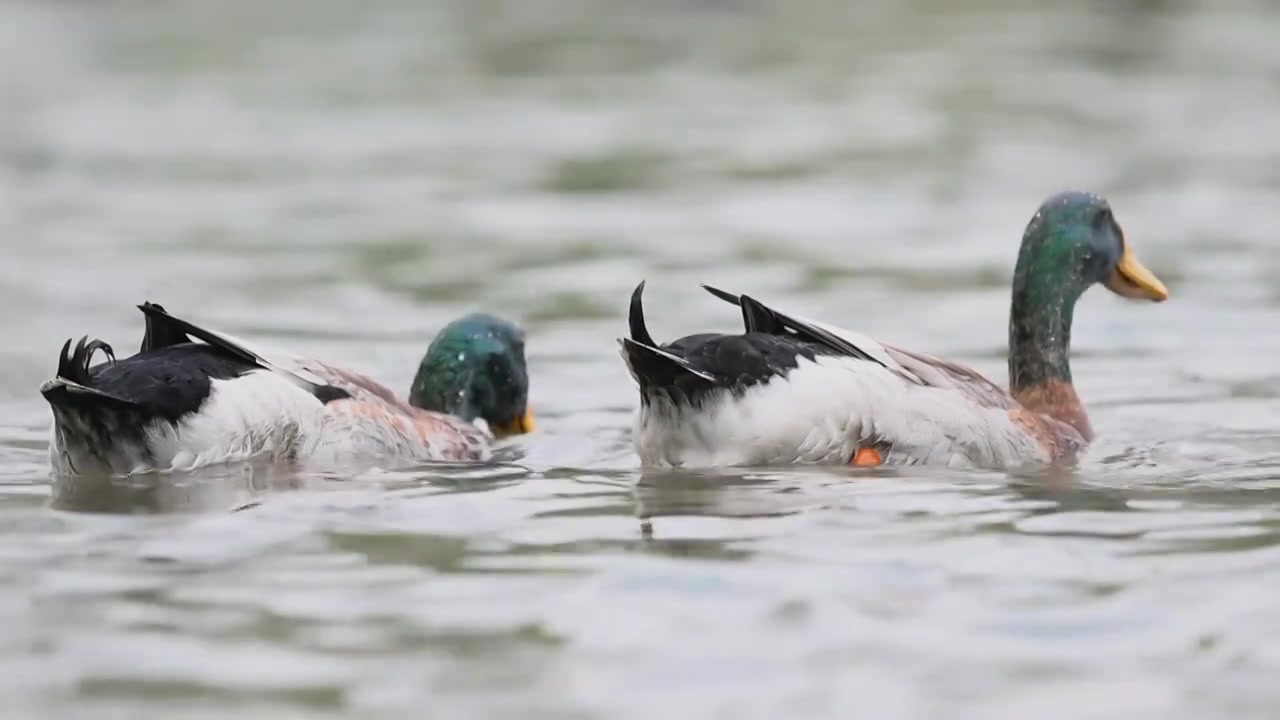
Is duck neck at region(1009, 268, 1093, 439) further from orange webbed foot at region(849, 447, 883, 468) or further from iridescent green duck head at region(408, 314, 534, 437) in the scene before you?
iridescent green duck head at region(408, 314, 534, 437)

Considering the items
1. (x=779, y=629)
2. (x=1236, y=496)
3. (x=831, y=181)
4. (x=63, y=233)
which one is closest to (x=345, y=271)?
(x=63, y=233)

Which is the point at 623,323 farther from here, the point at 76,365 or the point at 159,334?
the point at 76,365

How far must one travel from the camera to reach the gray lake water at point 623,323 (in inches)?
241

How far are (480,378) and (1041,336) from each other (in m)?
2.56

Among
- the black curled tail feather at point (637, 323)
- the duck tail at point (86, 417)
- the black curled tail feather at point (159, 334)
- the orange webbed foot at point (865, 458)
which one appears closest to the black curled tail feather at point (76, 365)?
the duck tail at point (86, 417)

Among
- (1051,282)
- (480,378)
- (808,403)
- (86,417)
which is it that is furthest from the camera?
(480,378)

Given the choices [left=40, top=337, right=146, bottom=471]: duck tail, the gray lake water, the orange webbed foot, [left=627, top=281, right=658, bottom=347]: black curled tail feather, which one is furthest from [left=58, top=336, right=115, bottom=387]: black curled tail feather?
the orange webbed foot

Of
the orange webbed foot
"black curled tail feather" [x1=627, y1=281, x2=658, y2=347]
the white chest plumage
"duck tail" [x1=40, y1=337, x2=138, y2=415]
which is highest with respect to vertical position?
"black curled tail feather" [x1=627, y1=281, x2=658, y2=347]

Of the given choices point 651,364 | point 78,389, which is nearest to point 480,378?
point 651,364

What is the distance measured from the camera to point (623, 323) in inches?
532

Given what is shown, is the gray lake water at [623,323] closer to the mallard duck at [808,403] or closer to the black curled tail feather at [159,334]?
the mallard duck at [808,403]

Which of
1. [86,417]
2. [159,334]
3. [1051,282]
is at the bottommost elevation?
[86,417]

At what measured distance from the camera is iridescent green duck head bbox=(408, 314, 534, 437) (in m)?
11.2

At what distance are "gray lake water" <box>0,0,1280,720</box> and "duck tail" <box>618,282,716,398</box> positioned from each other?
1.19 feet
